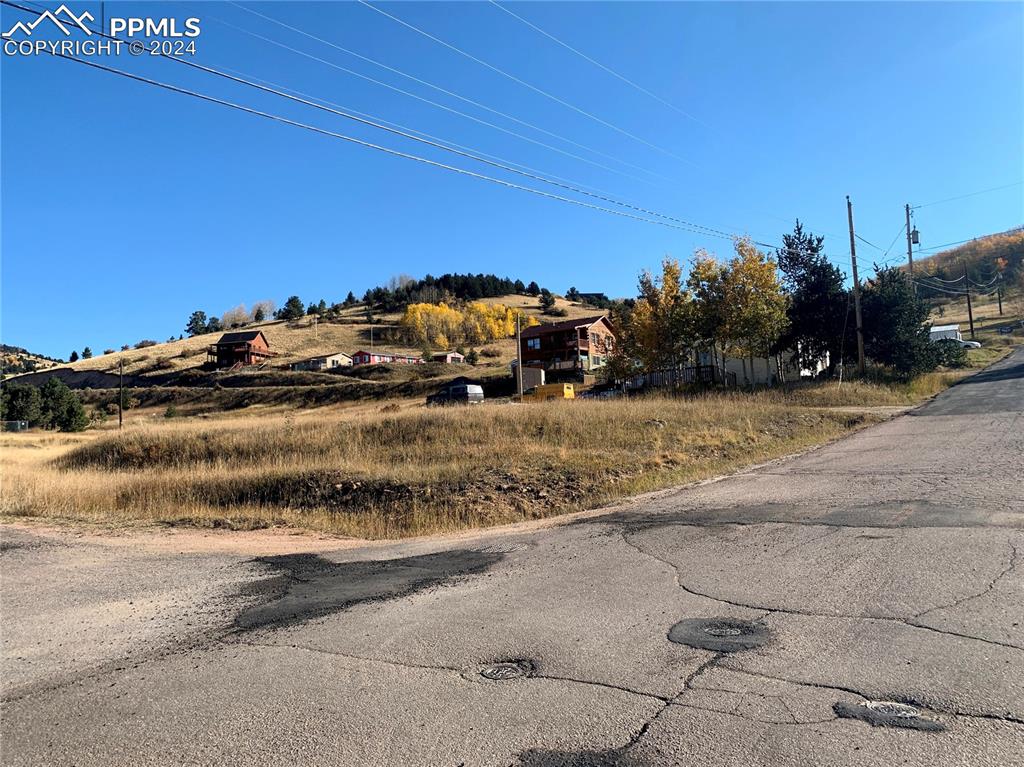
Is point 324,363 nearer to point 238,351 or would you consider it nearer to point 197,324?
point 238,351

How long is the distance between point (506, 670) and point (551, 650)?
449mm

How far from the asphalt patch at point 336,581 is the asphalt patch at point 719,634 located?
9.14 ft

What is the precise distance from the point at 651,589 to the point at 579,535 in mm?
3165

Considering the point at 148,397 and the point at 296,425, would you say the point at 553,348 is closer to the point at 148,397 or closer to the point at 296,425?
the point at 148,397

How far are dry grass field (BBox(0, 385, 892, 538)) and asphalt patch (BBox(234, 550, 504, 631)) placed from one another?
143 inches

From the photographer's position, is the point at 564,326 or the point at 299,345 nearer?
the point at 564,326

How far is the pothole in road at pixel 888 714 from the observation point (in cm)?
343

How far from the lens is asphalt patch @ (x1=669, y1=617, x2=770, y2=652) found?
4.60 metres

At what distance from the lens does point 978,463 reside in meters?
12.5

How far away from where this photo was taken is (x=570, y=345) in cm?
8894

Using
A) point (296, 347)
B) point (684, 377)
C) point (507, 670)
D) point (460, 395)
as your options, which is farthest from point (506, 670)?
point (296, 347)

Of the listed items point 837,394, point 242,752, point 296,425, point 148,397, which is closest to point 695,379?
point 837,394

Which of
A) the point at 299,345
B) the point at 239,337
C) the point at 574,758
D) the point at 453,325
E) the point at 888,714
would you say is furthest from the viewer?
the point at 453,325

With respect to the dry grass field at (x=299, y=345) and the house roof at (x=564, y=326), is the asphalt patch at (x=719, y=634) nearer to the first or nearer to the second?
the house roof at (x=564, y=326)
